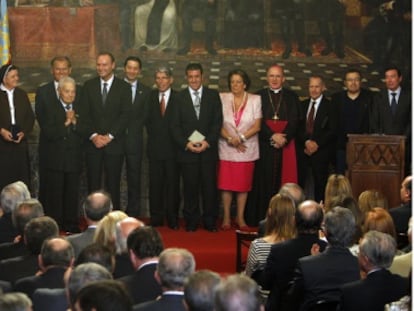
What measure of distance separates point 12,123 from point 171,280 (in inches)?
305

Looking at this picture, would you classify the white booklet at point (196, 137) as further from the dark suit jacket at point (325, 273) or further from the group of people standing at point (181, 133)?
the dark suit jacket at point (325, 273)

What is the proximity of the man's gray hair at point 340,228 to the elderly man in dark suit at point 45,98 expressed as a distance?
21.4 feet

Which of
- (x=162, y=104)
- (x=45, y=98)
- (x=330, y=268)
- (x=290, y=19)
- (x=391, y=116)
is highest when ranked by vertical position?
(x=290, y=19)

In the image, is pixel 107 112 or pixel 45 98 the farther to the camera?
pixel 107 112

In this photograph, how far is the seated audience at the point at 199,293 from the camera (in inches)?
238

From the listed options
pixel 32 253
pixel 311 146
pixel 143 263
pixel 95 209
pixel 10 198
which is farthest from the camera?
pixel 311 146

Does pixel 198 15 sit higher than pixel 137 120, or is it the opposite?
pixel 198 15

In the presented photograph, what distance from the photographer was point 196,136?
13.9m

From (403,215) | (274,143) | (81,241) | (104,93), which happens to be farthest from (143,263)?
(274,143)

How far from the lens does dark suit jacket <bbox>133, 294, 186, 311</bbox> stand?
6.47 metres

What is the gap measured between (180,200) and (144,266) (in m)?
7.29

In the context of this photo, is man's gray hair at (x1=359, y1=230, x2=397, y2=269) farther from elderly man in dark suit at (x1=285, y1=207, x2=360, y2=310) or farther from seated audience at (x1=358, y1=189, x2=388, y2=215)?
seated audience at (x1=358, y1=189, x2=388, y2=215)

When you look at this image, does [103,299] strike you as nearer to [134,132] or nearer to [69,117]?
[69,117]

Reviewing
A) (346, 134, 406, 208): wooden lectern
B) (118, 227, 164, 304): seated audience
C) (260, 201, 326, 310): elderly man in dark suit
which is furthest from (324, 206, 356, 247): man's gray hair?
(346, 134, 406, 208): wooden lectern
